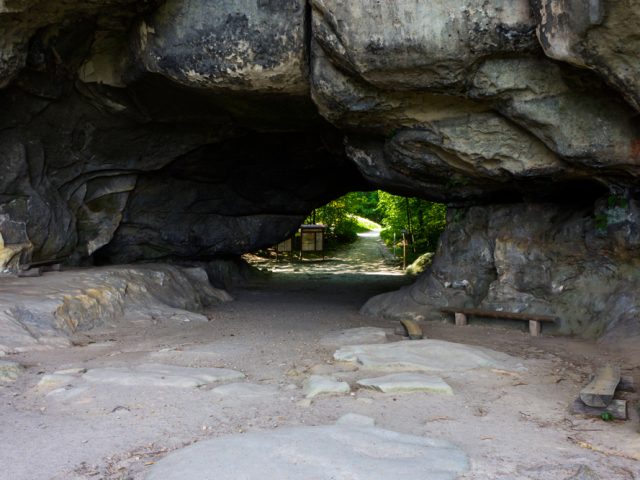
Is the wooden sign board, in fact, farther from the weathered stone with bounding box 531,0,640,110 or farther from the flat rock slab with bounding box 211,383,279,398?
the flat rock slab with bounding box 211,383,279,398

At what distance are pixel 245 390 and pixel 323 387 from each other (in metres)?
0.66

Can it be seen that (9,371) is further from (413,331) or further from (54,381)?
(413,331)

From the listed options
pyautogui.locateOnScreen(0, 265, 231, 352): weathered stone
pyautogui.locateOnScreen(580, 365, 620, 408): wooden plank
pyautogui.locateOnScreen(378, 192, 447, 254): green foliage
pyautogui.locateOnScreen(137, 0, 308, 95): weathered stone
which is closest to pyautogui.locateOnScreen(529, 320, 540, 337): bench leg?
pyautogui.locateOnScreen(580, 365, 620, 408): wooden plank

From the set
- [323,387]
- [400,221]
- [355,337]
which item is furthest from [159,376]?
[400,221]

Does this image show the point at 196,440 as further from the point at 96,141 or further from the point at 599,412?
the point at 96,141

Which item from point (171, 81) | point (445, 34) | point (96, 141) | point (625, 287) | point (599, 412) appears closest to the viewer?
point (599, 412)

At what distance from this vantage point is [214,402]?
15.4 feet

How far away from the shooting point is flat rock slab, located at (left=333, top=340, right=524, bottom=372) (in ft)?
18.9

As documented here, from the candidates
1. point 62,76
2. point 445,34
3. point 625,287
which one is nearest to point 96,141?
point 62,76

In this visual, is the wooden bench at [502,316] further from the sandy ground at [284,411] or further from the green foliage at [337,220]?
the green foliage at [337,220]

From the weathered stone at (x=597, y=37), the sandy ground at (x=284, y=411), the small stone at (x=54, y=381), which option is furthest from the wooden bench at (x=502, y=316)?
the small stone at (x=54, y=381)

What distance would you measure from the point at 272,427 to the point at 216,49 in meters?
5.62

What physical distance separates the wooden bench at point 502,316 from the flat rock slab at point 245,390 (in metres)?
4.58

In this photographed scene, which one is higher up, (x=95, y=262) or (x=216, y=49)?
(x=216, y=49)
